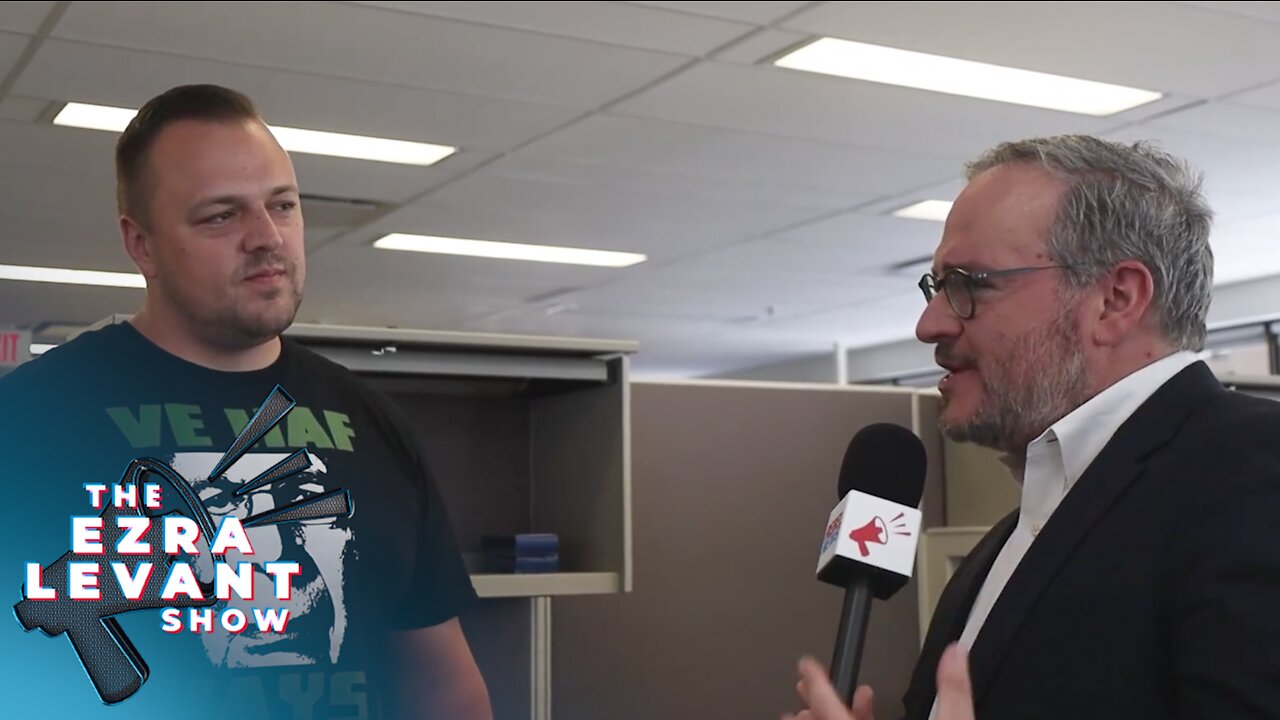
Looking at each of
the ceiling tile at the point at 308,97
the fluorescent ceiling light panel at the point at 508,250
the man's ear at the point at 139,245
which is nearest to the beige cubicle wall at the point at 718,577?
the man's ear at the point at 139,245

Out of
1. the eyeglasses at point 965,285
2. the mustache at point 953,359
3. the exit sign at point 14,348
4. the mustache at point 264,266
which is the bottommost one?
the mustache at point 953,359

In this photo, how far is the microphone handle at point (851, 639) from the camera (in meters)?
1.02

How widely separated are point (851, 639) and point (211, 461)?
0.50 meters

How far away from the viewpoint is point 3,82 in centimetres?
366

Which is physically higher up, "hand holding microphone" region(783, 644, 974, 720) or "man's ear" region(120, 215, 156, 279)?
"man's ear" region(120, 215, 156, 279)

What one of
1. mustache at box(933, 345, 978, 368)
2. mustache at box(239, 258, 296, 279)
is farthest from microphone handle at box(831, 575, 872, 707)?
mustache at box(239, 258, 296, 279)

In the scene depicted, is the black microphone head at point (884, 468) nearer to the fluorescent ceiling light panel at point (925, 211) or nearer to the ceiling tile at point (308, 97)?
the ceiling tile at point (308, 97)

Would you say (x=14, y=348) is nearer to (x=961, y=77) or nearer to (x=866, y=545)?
(x=866, y=545)

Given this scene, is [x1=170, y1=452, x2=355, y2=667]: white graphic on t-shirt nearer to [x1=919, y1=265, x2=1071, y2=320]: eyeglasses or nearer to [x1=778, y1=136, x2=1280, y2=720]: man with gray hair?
[x1=778, y1=136, x2=1280, y2=720]: man with gray hair

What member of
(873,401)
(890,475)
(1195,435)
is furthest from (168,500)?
(873,401)

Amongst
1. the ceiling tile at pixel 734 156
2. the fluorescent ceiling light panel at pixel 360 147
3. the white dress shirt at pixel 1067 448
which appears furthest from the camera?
the ceiling tile at pixel 734 156

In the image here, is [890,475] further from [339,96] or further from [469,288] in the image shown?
[469,288]

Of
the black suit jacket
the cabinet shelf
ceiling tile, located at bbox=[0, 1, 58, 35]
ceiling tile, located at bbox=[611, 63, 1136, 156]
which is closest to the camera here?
the black suit jacket

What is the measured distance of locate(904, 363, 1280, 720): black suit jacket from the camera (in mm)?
903
